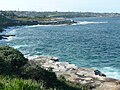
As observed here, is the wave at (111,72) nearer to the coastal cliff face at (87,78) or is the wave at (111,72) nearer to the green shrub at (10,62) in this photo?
the coastal cliff face at (87,78)

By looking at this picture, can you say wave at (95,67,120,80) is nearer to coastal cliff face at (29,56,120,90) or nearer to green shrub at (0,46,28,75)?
coastal cliff face at (29,56,120,90)

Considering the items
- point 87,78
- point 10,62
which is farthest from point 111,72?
point 10,62

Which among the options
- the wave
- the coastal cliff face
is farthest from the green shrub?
the wave

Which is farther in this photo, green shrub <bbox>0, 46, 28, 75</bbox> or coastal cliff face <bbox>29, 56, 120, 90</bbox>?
coastal cliff face <bbox>29, 56, 120, 90</bbox>

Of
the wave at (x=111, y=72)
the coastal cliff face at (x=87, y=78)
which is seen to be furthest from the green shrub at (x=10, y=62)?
the wave at (x=111, y=72)

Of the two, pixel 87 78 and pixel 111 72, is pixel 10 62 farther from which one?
pixel 111 72

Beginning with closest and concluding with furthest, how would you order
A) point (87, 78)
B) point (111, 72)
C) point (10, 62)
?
point (10, 62)
point (87, 78)
point (111, 72)

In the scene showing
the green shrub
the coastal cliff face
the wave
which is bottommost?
the wave

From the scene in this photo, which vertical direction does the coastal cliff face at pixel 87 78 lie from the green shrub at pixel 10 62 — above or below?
below

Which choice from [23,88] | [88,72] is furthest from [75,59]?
[23,88]

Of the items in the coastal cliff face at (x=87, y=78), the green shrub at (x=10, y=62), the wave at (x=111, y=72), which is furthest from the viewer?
the wave at (x=111, y=72)

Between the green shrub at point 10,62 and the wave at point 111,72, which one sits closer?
the green shrub at point 10,62

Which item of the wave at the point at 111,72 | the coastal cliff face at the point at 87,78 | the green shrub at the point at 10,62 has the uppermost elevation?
the green shrub at the point at 10,62

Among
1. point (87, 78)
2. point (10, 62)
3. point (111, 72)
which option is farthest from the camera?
point (111, 72)
